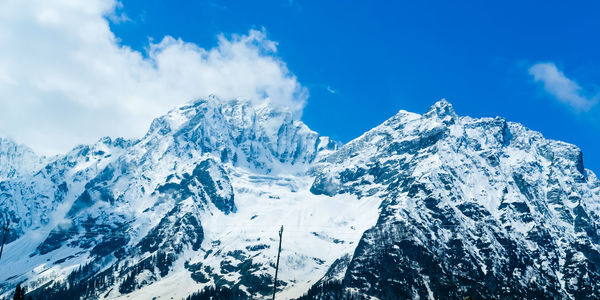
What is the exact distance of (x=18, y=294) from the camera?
486 ft
